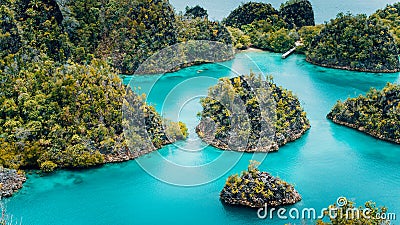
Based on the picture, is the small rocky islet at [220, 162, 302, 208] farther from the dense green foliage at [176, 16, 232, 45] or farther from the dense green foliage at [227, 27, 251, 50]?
the dense green foliage at [227, 27, 251, 50]

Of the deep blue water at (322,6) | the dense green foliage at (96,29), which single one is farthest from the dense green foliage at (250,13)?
the deep blue water at (322,6)

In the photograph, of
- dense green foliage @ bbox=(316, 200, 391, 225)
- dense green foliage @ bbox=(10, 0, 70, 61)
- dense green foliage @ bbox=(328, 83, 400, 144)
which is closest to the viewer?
dense green foliage @ bbox=(316, 200, 391, 225)

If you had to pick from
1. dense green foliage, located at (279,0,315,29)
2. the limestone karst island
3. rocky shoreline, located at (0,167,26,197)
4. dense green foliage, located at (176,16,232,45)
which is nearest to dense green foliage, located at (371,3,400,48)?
dense green foliage, located at (279,0,315,29)

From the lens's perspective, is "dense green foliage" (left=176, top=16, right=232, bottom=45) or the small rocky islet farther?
"dense green foliage" (left=176, top=16, right=232, bottom=45)

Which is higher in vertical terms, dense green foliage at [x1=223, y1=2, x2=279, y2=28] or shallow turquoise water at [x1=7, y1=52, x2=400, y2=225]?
dense green foliage at [x1=223, y1=2, x2=279, y2=28]

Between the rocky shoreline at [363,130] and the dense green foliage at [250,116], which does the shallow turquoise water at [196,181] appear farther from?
the dense green foliage at [250,116]

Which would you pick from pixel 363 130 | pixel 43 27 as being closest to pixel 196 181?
Result: pixel 363 130
